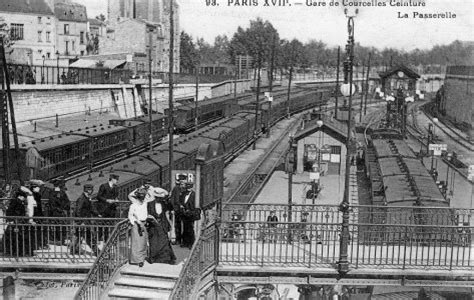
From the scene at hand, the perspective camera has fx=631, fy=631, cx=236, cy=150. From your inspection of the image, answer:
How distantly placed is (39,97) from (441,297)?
23.6 metres

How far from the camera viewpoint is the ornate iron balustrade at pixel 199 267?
375 inches

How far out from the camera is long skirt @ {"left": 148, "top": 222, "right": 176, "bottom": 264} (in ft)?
36.6

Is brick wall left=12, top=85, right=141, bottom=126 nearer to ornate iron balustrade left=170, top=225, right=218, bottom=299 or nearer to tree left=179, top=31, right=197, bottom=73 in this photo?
ornate iron balustrade left=170, top=225, right=218, bottom=299

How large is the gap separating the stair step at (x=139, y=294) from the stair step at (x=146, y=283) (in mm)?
89

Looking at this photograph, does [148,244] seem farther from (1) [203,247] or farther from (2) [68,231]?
(2) [68,231]

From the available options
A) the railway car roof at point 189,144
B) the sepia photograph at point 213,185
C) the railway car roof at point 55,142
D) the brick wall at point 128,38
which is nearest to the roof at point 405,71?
the sepia photograph at point 213,185

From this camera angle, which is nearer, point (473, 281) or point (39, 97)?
point (473, 281)

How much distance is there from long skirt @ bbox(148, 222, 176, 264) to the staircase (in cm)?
17

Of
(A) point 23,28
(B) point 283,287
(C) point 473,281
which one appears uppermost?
(A) point 23,28

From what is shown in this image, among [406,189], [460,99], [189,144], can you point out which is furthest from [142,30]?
[406,189]

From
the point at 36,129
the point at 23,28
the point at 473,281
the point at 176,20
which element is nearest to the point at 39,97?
the point at 36,129

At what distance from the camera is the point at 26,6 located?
47562 mm

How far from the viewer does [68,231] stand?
519 inches

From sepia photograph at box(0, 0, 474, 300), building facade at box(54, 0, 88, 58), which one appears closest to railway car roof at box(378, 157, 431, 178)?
sepia photograph at box(0, 0, 474, 300)
